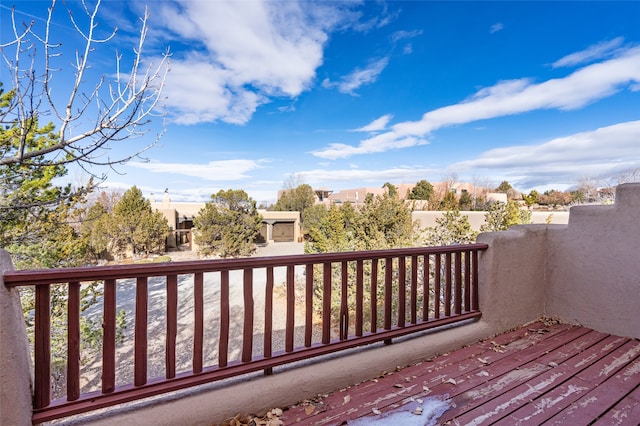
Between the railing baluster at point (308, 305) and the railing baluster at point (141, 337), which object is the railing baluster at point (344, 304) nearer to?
the railing baluster at point (308, 305)

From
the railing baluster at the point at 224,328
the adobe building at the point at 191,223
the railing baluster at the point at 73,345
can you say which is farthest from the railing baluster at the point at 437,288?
the adobe building at the point at 191,223

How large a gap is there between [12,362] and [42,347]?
0.13 m

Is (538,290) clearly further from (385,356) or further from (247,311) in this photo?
(247,311)

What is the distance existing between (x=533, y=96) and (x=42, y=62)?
16.6 meters

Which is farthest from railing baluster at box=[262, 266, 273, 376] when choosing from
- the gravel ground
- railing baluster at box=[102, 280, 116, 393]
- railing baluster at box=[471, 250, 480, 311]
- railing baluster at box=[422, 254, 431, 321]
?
the gravel ground

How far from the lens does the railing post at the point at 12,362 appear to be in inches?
51.3

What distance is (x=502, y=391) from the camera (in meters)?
2.11

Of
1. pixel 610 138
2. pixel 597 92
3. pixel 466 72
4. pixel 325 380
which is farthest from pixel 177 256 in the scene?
pixel 610 138

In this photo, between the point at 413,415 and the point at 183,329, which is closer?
the point at 413,415

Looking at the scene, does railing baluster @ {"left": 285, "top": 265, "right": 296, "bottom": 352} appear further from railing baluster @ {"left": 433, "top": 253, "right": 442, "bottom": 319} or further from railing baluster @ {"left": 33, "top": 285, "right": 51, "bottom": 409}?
railing baluster @ {"left": 433, "top": 253, "right": 442, "bottom": 319}

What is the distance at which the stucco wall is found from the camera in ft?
9.72

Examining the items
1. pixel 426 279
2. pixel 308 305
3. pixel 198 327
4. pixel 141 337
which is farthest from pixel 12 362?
pixel 426 279

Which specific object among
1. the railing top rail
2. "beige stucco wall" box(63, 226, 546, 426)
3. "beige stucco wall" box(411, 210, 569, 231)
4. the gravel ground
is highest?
"beige stucco wall" box(411, 210, 569, 231)

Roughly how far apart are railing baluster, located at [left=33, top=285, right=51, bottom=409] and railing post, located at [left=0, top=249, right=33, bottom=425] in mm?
35
